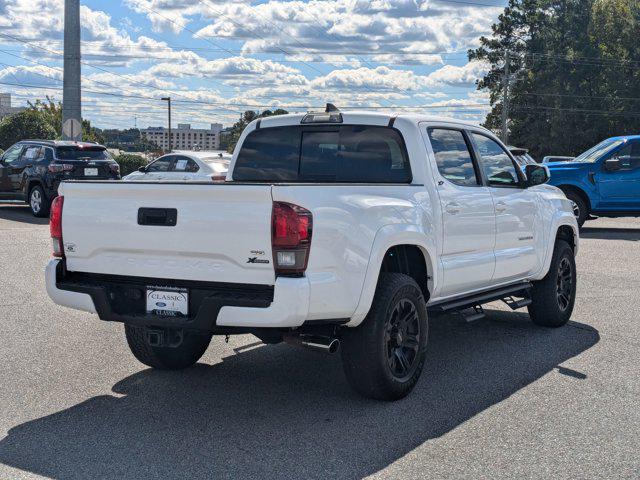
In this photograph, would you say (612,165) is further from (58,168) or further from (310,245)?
(310,245)

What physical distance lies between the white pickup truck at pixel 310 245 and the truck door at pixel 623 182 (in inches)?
459

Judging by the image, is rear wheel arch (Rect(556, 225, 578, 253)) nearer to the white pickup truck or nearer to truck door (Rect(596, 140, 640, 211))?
the white pickup truck

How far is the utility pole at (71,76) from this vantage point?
28.0 metres

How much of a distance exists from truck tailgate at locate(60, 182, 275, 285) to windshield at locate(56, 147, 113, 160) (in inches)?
612

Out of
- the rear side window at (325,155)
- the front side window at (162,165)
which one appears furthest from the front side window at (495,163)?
the front side window at (162,165)

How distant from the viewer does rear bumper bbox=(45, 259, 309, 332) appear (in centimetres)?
497

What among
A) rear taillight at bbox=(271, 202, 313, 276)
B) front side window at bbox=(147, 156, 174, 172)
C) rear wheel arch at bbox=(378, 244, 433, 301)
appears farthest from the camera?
front side window at bbox=(147, 156, 174, 172)

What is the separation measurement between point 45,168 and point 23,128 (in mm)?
39353

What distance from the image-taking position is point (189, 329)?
5.27m

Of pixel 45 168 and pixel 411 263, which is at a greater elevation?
pixel 411 263

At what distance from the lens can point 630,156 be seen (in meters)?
18.4

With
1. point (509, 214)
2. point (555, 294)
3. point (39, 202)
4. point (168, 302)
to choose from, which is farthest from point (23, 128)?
point (168, 302)

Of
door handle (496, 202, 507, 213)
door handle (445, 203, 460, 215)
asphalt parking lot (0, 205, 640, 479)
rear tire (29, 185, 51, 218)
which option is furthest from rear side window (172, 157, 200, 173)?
door handle (445, 203, 460, 215)

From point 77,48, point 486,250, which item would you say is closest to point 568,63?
point 77,48
